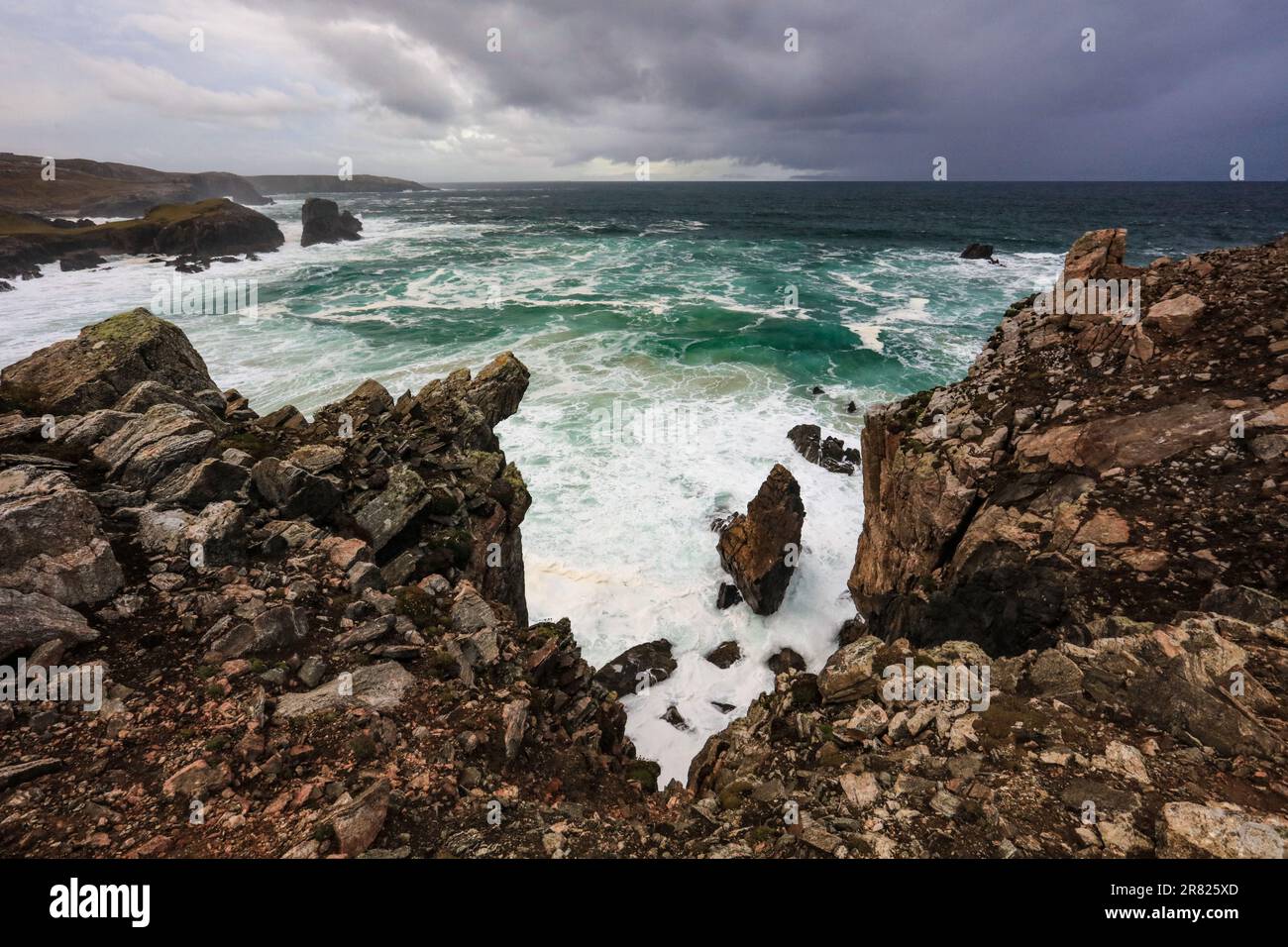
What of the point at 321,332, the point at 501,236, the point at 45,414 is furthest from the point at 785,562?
the point at 501,236

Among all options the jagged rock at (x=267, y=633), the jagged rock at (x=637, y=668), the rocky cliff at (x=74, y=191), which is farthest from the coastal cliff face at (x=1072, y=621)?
the rocky cliff at (x=74, y=191)

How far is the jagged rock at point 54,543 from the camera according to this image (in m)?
7.10

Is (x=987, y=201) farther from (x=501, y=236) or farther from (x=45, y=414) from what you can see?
(x=45, y=414)

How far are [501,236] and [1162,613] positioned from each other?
122 meters

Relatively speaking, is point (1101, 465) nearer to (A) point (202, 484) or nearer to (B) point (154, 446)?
(A) point (202, 484)

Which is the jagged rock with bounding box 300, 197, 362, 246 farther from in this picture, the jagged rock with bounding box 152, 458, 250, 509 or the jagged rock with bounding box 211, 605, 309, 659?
the jagged rock with bounding box 211, 605, 309, 659

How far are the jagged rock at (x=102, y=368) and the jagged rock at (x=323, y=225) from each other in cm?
11153

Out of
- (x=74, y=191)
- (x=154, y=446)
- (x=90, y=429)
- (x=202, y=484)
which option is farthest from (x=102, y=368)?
(x=74, y=191)

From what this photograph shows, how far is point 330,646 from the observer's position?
814 cm

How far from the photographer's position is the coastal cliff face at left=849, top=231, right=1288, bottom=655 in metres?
8.89

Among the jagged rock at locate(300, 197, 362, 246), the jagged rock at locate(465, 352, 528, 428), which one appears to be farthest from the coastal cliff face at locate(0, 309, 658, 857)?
the jagged rock at locate(300, 197, 362, 246)

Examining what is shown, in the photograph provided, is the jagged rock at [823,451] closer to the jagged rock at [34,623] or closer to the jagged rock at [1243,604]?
the jagged rock at [1243,604]

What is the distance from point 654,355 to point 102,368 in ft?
114

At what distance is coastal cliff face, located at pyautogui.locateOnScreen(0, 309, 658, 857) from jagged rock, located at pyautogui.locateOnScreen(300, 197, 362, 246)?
11389 cm
